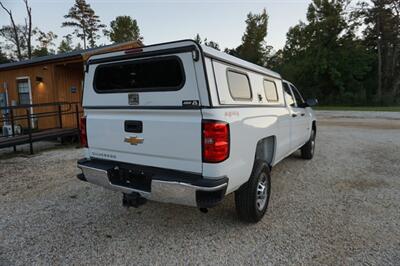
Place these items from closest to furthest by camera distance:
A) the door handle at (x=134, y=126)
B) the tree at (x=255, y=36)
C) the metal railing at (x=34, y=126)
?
the door handle at (x=134, y=126), the metal railing at (x=34, y=126), the tree at (x=255, y=36)

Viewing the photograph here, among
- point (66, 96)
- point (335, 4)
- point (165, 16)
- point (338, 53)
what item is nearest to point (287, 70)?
point (338, 53)

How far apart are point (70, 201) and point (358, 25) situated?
37908 mm

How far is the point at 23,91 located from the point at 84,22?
29.2 m

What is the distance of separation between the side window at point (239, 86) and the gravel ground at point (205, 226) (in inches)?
61.4

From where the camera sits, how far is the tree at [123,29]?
34281 millimetres

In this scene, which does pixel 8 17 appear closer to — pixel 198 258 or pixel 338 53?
pixel 198 258

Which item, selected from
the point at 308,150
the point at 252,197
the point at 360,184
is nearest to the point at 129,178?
the point at 252,197

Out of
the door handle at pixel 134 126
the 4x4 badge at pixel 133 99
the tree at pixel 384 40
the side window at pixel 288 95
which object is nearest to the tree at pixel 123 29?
the tree at pixel 384 40

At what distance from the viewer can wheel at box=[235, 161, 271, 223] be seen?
2822mm

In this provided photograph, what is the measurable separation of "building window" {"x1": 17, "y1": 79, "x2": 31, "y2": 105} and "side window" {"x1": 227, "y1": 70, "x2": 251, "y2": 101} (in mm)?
11143

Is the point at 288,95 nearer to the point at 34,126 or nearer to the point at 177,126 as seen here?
the point at 177,126

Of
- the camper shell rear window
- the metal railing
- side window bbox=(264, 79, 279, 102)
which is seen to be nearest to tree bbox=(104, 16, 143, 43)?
the metal railing

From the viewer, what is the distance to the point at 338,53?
30719 mm

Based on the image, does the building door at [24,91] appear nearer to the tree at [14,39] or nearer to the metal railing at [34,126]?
the metal railing at [34,126]
